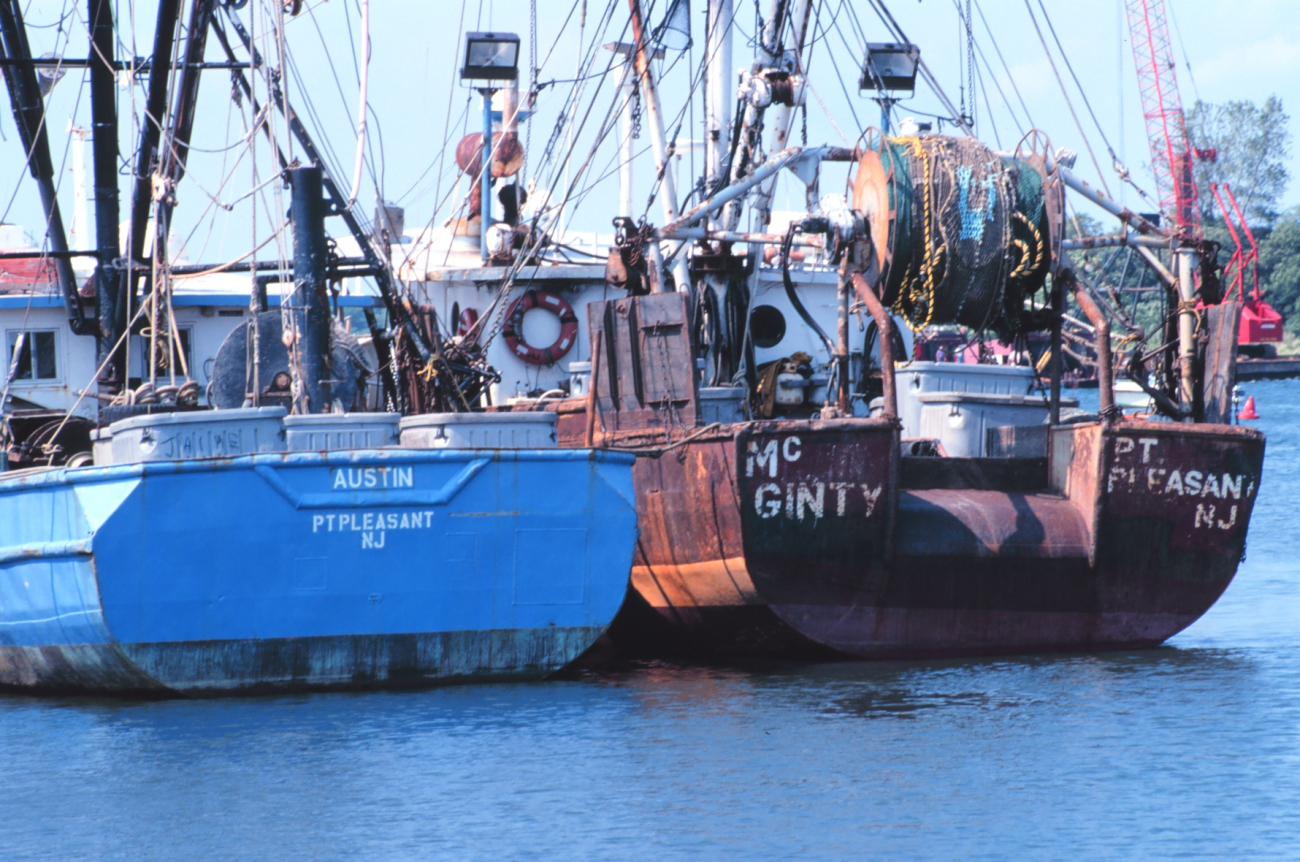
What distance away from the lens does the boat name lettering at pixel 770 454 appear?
12945mm

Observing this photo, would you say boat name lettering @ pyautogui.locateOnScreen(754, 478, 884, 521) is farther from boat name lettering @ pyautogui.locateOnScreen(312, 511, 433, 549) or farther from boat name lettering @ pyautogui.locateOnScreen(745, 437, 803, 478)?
boat name lettering @ pyautogui.locateOnScreen(312, 511, 433, 549)

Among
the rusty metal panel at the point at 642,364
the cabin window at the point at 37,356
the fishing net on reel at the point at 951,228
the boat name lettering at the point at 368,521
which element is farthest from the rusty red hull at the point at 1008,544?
the cabin window at the point at 37,356

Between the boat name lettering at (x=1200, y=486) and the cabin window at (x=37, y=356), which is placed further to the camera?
the cabin window at (x=37, y=356)

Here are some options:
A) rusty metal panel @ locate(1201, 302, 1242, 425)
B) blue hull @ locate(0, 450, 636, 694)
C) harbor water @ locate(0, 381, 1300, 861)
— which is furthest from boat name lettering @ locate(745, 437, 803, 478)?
rusty metal panel @ locate(1201, 302, 1242, 425)

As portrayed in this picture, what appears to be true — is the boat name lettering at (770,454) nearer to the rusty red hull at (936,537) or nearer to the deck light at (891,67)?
the rusty red hull at (936,537)

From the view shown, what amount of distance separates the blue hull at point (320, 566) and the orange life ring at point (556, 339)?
6.74 meters

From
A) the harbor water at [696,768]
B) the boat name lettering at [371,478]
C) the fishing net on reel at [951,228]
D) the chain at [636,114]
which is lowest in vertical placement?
the harbor water at [696,768]

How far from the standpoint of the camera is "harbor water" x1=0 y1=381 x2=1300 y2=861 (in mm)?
9008

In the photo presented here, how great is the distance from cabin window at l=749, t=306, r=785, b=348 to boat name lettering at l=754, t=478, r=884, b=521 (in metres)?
6.76

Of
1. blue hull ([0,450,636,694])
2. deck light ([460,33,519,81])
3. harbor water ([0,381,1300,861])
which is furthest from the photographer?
deck light ([460,33,519,81])

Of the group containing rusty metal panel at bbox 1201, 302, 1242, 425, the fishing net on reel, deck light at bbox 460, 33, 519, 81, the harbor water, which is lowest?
the harbor water

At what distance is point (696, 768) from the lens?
10320 millimetres

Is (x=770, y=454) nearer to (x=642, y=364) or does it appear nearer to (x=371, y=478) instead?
(x=642, y=364)

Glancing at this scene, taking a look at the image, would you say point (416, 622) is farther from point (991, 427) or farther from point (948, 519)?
point (991, 427)
